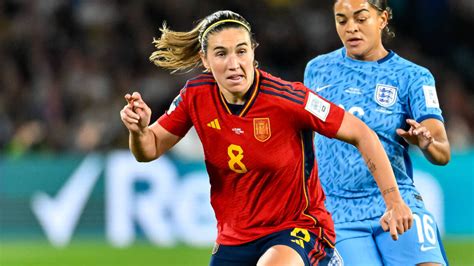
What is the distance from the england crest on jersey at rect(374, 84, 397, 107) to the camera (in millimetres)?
5879

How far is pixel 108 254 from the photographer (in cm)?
1227

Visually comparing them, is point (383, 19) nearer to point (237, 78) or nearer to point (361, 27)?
point (361, 27)

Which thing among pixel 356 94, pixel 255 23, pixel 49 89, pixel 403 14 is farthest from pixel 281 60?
pixel 356 94

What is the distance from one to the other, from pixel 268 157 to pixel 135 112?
27.7 inches

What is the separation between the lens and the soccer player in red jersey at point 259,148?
536 cm

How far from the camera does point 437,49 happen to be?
15.9 meters

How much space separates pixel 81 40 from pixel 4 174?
3114mm

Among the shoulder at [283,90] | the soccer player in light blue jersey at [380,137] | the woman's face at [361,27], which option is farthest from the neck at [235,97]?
the woman's face at [361,27]

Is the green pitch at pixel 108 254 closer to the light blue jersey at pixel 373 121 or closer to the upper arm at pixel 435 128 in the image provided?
the light blue jersey at pixel 373 121

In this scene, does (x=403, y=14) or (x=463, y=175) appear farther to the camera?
(x=403, y=14)

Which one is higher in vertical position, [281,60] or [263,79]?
[281,60]

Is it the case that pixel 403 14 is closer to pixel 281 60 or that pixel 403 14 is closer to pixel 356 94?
pixel 281 60

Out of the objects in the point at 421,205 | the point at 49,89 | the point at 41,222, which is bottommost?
the point at 421,205

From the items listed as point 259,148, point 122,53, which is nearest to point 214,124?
point 259,148
